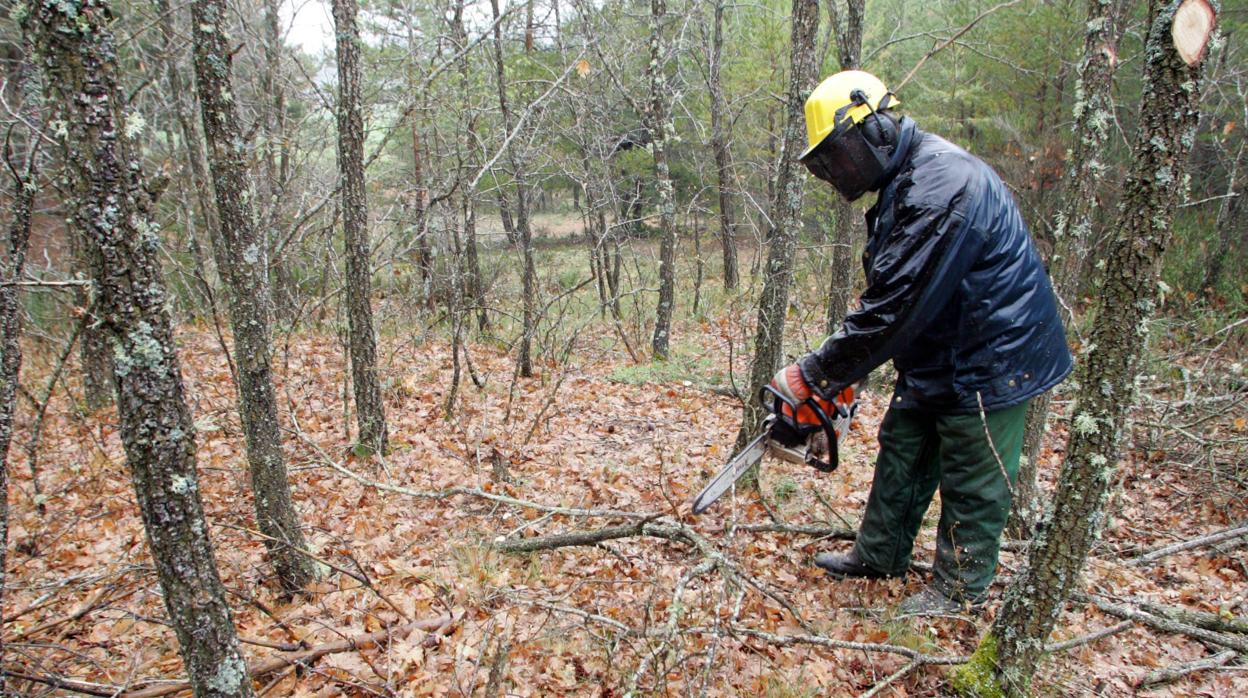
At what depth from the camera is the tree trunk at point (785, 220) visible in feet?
14.0

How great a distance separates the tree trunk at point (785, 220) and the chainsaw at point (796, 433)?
1290 mm

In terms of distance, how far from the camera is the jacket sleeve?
2674mm

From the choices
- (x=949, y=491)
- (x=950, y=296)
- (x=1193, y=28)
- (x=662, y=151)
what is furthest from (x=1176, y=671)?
(x=662, y=151)

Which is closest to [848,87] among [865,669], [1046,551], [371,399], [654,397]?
[1046,551]

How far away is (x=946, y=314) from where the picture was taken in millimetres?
2889

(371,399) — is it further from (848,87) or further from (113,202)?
(848,87)

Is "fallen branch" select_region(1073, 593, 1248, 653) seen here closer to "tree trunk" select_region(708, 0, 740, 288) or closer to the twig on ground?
the twig on ground

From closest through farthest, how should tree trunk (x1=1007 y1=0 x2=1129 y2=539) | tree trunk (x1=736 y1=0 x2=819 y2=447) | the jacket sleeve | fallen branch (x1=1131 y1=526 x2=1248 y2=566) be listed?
the jacket sleeve
fallen branch (x1=1131 y1=526 x2=1248 y2=566)
tree trunk (x1=1007 y1=0 x2=1129 y2=539)
tree trunk (x1=736 y1=0 x2=819 y2=447)

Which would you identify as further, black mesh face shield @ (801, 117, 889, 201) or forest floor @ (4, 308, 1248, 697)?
black mesh face shield @ (801, 117, 889, 201)

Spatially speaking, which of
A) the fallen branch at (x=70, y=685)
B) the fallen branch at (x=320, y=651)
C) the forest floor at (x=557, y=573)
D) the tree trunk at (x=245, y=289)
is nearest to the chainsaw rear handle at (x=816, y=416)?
the forest floor at (x=557, y=573)

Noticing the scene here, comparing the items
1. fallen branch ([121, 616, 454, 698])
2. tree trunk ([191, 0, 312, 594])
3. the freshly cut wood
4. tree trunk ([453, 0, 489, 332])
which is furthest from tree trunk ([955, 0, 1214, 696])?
tree trunk ([453, 0, 489, 332])

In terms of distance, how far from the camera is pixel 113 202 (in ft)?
5.56

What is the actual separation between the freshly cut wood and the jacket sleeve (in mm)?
908

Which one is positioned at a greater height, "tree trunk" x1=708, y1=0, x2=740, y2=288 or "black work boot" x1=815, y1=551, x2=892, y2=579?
"tree trunk" x1=708, y1=0, x2=740, y2=288
